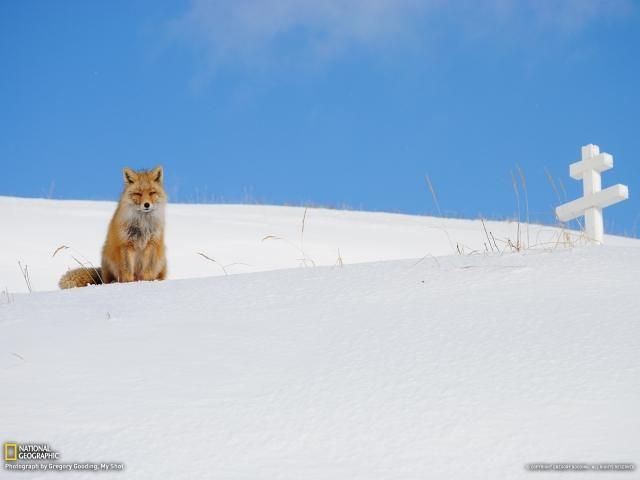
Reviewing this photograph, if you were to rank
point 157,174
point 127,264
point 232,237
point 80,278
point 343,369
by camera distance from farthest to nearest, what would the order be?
point 232,237 → point 80,278 → point 157,174 → point 127,264 → point 343,369

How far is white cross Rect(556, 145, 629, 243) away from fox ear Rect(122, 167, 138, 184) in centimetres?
393

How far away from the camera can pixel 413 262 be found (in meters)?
4.18

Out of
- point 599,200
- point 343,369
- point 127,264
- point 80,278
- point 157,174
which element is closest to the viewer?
point 343,369

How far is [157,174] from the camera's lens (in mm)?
5777

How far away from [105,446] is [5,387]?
2.15 ft

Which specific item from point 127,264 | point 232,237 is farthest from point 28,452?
point 232,237

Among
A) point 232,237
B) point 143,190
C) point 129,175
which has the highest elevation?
point 232,237

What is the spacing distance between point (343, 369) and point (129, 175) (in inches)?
140

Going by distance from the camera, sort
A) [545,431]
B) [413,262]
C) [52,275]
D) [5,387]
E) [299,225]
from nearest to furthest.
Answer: [545,431], [5,387], [413,262], [52,275], [299,225]

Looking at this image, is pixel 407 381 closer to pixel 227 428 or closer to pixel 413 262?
pixel 227 428

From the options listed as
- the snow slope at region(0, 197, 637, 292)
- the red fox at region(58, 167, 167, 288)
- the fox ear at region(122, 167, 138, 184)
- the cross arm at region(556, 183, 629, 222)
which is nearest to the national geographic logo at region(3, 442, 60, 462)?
the red fox at region(58, 167, 167, 288)

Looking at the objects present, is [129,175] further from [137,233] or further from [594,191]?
[594,191]

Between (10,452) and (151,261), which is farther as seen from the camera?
(151,261)

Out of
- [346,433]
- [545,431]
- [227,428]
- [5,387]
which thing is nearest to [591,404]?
[545,431]
